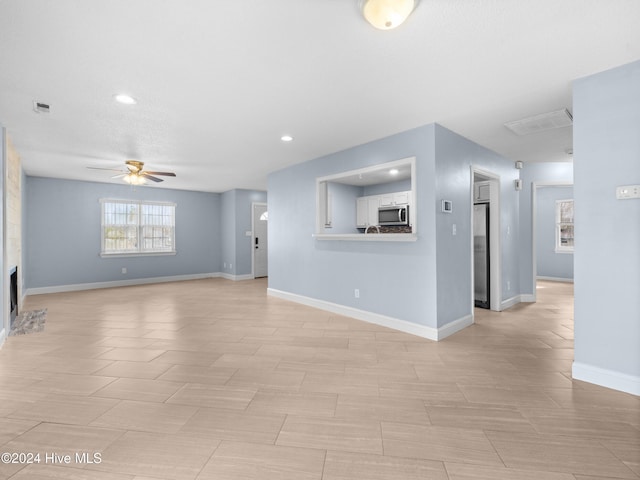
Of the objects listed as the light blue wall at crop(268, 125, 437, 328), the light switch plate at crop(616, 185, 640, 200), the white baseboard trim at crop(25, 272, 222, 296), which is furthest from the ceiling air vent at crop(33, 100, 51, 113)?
the white baseboard trim at crop(25, 272, 222, 296)

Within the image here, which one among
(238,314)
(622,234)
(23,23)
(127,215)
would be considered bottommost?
(238,314)

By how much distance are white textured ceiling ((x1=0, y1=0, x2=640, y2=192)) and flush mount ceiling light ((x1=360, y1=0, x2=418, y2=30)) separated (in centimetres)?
12

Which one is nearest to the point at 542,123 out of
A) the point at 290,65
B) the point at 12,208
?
the point at 290,65

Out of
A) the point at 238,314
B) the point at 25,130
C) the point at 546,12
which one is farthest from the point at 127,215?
the point at 546,12

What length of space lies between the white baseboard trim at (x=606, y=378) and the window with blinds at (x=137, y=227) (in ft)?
27.9

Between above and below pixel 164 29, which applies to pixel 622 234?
below

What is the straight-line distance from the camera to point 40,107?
304cm

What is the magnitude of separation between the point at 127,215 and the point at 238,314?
495 cm

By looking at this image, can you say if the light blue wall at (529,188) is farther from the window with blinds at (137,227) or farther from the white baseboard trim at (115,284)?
the window with blinds at (137,227)

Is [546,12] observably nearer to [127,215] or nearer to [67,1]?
[67,1]

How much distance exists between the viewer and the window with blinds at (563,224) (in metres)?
7.82

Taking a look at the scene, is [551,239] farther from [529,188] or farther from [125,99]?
[125,99]

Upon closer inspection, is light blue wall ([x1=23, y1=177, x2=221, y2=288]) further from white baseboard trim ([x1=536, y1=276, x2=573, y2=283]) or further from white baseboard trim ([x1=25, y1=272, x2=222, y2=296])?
white baseboard trim ([x1=536, y1=276, x2=573, y2=283])

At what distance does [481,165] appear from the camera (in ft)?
14.6
